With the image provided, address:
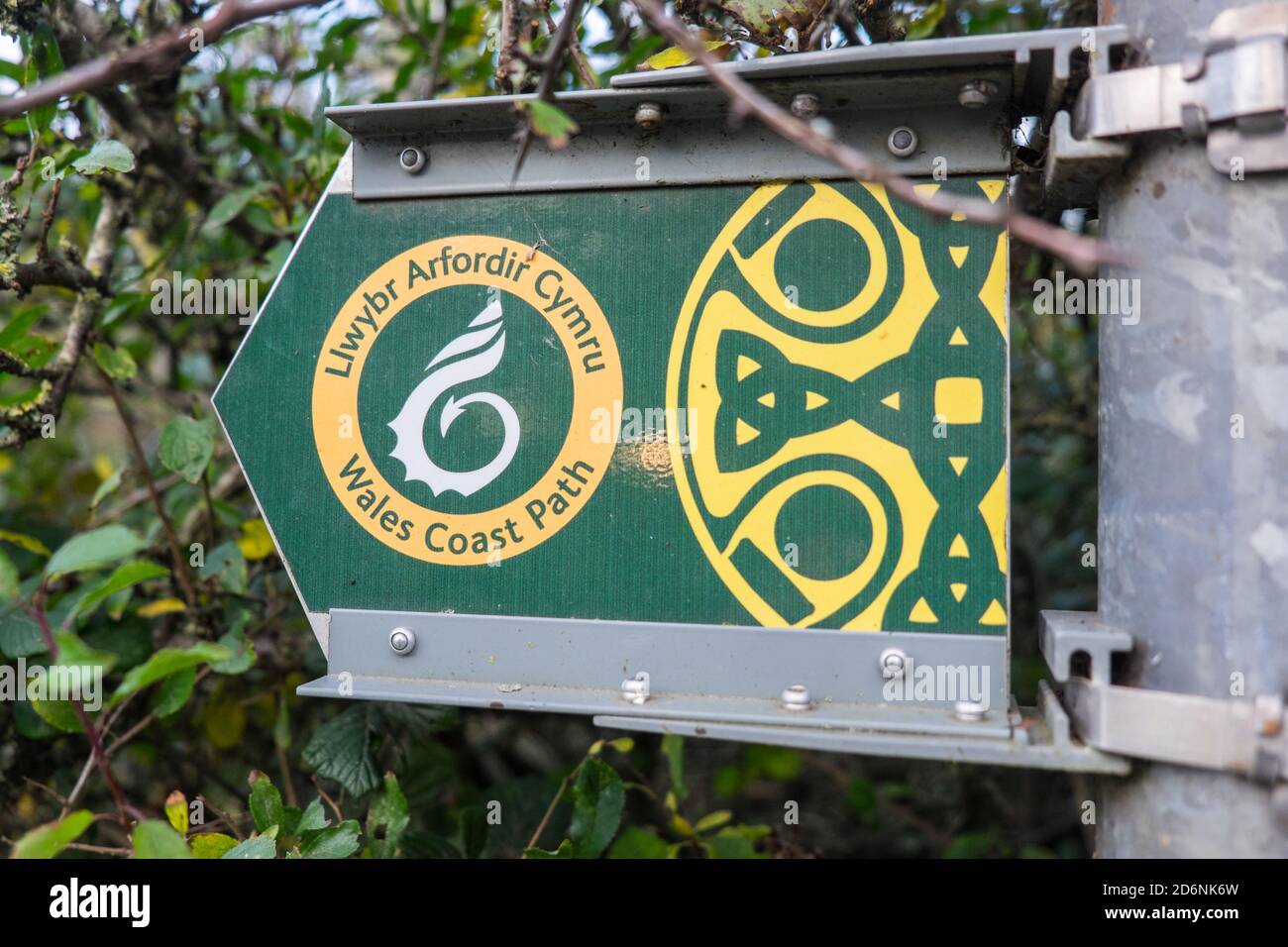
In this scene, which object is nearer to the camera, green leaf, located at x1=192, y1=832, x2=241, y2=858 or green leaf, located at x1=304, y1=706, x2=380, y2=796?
green leaf, located at x1=192, y1=832, x2=241, y2=858

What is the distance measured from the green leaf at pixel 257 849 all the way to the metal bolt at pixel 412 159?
39.0 inches

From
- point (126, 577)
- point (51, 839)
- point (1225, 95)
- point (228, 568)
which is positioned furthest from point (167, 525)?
point (1225, 95)

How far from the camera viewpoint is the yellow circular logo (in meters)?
1.41

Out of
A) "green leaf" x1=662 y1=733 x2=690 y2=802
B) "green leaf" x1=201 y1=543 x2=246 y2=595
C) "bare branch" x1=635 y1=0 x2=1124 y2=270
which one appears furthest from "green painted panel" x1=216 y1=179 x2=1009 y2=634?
"green leaf" x1=662 y1=733 x2=690 y2=802

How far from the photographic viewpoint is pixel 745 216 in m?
1.36

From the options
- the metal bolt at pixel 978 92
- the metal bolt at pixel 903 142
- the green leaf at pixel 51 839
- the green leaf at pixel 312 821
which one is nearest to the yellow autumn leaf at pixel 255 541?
the green leaf at pixel 312 821

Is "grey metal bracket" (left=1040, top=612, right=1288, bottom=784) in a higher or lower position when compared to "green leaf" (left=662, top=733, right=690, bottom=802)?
higher

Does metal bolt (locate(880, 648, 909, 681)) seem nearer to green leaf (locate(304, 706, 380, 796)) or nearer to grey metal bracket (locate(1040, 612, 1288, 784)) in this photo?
grey metal bracket (locate(1040, 612, 1288, 784))

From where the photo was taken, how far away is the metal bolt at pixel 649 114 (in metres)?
1.34

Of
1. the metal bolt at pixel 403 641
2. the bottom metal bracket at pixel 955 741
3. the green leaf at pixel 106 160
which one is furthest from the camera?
the green leaf at pixel 106 160

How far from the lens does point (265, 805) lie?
1.57 m

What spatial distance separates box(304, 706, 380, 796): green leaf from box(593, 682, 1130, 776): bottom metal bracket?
730 mm

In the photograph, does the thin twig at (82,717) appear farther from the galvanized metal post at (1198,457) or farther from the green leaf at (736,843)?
the galvanized metal post at (1198,457)
